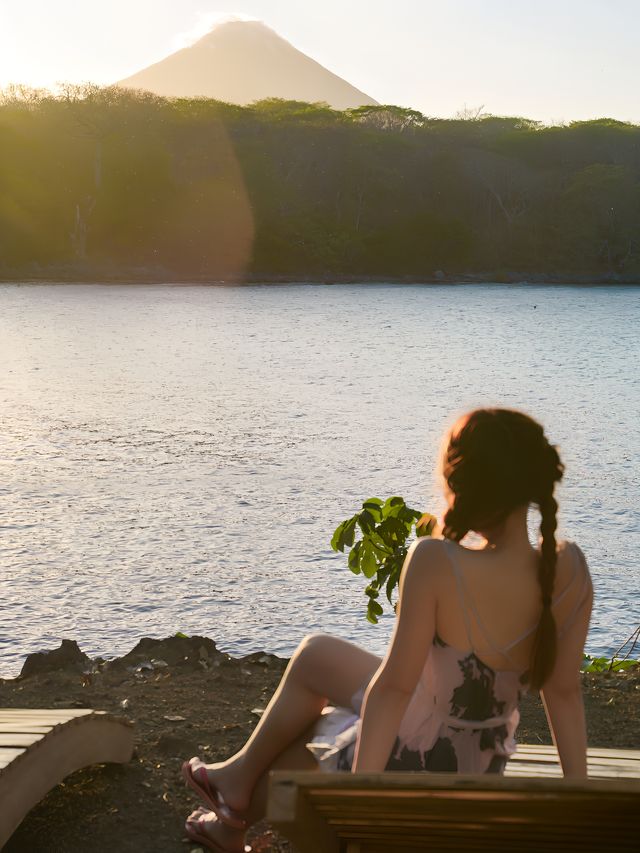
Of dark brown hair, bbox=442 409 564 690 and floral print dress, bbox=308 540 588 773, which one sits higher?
dark brown hair, bbox=442 409 564 690

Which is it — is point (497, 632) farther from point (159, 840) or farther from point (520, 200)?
point (520, 200)

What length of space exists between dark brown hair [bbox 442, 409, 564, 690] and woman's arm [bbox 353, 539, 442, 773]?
4.2 inches

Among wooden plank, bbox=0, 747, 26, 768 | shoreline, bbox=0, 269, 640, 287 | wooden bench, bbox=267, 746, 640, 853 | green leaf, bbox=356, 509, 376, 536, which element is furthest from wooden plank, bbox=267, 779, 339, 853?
shoreline, bbox=0, 269, 640, 287

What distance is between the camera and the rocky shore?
317cm

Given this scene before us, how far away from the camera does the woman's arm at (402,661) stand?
2.13m

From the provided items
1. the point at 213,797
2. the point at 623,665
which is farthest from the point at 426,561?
the point at 623,665

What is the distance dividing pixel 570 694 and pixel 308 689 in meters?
0.58

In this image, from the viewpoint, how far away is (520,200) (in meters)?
88.5

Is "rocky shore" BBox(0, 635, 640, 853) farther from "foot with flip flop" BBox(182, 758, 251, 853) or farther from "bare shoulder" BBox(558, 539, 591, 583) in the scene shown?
"bare shoulder" BBox(558, 539, 591, 583)

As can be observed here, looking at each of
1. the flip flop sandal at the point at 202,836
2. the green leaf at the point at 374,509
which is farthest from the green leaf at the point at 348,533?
the flip flop sandal at the point at 202,836

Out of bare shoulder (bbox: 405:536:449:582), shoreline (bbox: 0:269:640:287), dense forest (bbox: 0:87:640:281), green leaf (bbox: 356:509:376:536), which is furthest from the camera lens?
dense forest (bbox: 0:87:640:281)

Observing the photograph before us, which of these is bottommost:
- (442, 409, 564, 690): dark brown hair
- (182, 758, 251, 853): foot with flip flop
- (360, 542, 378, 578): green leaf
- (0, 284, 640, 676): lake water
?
(0, 284, 640, 676): lake water

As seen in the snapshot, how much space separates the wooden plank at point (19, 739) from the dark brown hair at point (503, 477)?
1223 mm

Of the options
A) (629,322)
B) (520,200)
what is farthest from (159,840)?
(520,200)
